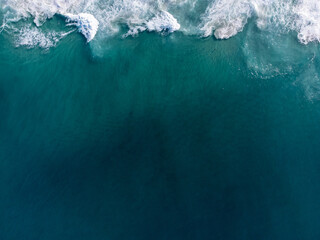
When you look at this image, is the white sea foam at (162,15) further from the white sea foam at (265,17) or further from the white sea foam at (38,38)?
the white sea foam at (38,38)

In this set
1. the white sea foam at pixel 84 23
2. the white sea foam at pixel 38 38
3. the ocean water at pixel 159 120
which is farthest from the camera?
the white sea foam at pixel 38 38

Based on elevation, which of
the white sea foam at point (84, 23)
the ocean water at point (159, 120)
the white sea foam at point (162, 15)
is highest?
the white sea foam at point (162, 15)

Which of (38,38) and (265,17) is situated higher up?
(265,17)

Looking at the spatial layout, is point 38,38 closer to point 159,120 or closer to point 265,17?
point 159,120

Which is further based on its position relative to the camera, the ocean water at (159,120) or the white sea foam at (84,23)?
the white sea foam at (84,23)

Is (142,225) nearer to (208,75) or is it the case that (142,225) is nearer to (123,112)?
(123,112)

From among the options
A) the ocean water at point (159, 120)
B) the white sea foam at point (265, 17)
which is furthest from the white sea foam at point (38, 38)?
the white sea foam at point (265, 17)

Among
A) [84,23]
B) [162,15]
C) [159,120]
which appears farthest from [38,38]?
[159,120]

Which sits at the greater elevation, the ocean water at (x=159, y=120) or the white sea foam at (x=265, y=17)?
the white sea foam at (x=265, y=17)

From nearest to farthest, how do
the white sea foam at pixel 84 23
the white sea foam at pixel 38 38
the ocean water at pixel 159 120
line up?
the ocean water at pixel 159 120, the white sea foam at pixel 84 23, the white sea foam at pixel 38 38
